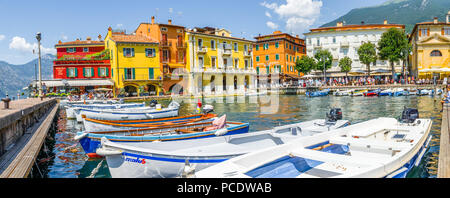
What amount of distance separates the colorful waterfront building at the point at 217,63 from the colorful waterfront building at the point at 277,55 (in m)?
7.12

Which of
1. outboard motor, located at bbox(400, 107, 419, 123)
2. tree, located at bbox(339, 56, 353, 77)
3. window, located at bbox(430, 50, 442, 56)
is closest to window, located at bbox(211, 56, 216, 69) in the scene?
tree, located at bbox(339, 56, 353, 77)

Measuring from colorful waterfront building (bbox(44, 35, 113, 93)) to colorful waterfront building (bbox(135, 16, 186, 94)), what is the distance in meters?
8.23

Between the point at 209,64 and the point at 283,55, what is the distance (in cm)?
1893

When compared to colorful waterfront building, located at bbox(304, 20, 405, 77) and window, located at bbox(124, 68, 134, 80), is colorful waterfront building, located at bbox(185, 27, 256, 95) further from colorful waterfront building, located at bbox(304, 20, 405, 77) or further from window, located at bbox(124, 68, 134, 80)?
colorful waterfront building, located at bbox(304, 20, 405, 77)

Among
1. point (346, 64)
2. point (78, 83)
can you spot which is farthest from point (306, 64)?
point (78, 83)

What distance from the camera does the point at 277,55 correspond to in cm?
6462

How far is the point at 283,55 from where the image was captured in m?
63.8

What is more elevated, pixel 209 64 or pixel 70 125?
pixel 209 64

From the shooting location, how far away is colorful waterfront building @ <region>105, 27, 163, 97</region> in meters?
45.6

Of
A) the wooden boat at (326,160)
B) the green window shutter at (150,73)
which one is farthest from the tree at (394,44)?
the wooden boat at (326,160)

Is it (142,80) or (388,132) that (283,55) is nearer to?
(142,80)

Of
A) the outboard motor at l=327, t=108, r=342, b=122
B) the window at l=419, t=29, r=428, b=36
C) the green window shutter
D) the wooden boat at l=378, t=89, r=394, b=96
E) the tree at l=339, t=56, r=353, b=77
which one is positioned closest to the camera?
the outboard motor at l=327, t=108, r=342, b=122

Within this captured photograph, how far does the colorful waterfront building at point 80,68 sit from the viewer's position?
4484 centimetres
